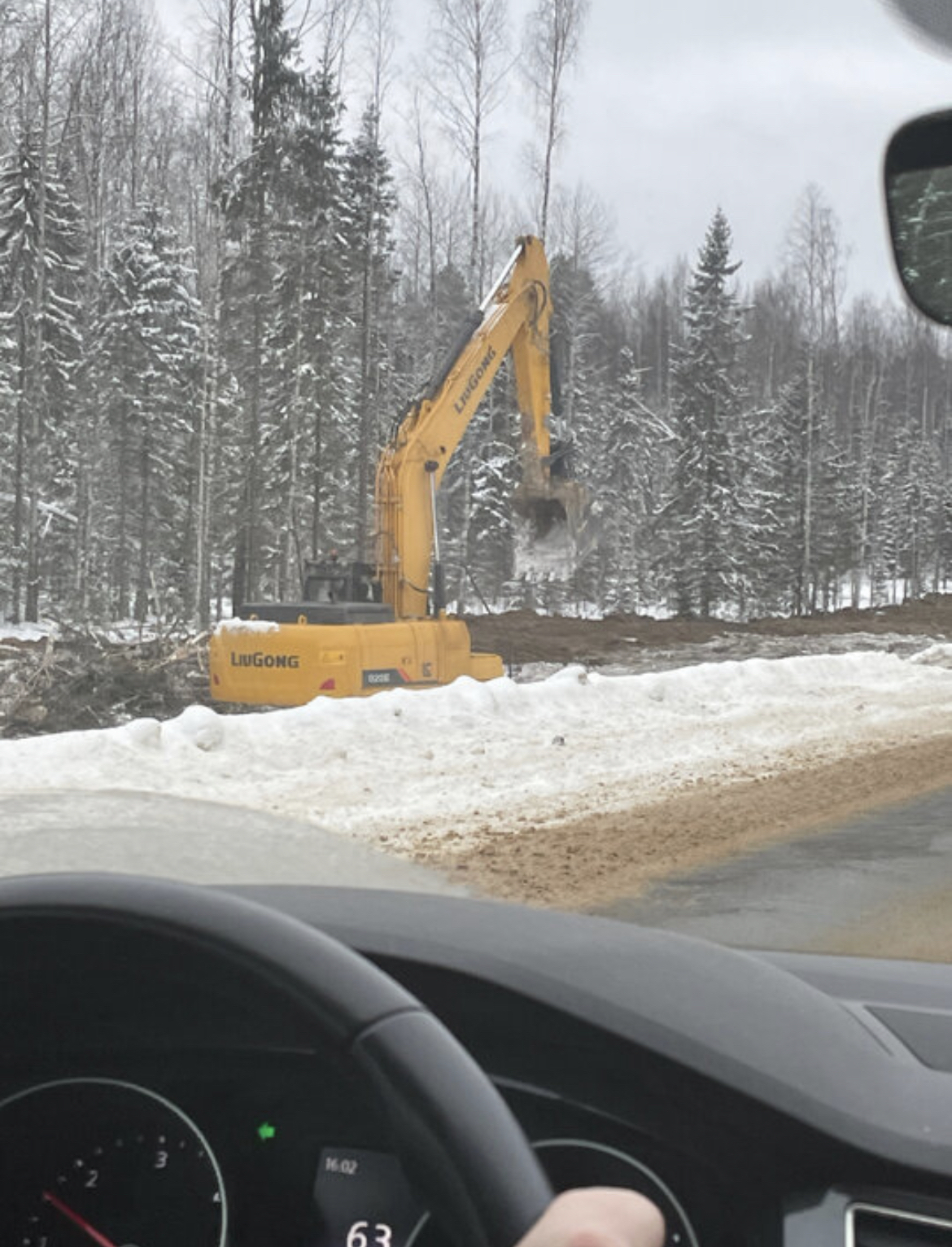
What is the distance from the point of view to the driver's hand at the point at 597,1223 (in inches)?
34.3

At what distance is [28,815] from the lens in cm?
729

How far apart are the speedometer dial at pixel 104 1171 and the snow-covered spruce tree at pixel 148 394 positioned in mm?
37256

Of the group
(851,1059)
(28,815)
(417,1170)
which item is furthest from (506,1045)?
(28,815)

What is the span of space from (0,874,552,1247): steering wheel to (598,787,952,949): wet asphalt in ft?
14.4

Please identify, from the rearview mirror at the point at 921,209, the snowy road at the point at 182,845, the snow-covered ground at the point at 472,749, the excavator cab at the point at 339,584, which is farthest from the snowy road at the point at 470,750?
the rearview mirror at the point at 921,209

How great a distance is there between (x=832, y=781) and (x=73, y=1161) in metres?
8.38

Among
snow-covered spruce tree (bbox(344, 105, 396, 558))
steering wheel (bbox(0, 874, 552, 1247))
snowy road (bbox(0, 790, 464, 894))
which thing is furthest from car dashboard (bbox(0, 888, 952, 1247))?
snow-covered spruce tree (bbox(344, 105, 396, 558))

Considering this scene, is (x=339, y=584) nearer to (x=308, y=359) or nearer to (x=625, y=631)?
(x=625, y=631)

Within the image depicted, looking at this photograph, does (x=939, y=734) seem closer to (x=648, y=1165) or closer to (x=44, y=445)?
(x=648, y=1165)

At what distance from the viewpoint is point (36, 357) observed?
33469mm

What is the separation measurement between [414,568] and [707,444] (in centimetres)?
3116

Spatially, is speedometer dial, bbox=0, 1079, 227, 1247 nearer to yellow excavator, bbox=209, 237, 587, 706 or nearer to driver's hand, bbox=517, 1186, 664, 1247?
driver's hand, bbox=517, 1186, 664, 1247

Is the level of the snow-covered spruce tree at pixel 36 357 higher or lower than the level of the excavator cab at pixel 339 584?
higher

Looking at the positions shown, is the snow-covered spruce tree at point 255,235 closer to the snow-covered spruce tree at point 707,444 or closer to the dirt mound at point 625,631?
the dirt mound at point 625,631
